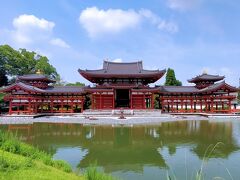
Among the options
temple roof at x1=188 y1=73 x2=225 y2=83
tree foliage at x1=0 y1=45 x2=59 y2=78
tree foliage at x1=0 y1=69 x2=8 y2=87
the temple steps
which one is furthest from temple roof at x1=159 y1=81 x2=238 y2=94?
tree foliage at x1=0 y1=69 x2=8 y2=87

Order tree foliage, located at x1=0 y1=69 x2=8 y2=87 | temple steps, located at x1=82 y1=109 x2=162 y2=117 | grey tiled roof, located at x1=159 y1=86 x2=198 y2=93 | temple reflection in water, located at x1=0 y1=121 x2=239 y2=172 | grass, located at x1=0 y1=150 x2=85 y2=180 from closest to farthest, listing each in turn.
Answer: grass, located at x1=0 y1=150 x2=85 y2=180 → temple reflection in water, located at x1=0 y1=121 x2=239 y2=172 → temple steps, located at x1=82 y1=109 x2=162 y2=117 → grey tiled roof, located at x1=159 y1=86 x2=198 y2=93 → tree foliage, located at x1=0 y1=69 x2=8 y2=87

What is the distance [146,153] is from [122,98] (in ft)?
90.5

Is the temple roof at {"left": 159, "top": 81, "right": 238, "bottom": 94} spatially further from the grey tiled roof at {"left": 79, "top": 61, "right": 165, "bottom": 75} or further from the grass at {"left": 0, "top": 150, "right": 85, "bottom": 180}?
the grass at {"left": 0, "top": 150, "right": 85, "bottom": 180}

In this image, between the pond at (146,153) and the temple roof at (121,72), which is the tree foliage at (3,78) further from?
the pond at (146,153)

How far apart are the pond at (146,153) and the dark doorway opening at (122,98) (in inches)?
794

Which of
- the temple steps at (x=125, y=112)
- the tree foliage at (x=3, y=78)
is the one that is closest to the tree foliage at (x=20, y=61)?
the tree foliage at (x=3, y=78)

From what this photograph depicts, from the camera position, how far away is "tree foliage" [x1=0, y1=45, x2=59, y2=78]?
5266 cm

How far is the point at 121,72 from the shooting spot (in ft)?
122

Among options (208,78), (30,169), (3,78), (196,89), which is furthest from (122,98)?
(30,169)

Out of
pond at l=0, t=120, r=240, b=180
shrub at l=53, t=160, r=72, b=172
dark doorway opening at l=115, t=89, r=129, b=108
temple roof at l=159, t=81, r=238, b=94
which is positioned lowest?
pond at l=0, t=120, r=240, b=180

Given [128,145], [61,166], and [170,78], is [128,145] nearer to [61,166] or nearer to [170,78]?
[61,166]

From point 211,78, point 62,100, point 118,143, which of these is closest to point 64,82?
point 62,100

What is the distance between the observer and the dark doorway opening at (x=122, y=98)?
3947cm

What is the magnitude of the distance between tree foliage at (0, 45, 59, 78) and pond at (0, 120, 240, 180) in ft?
119
